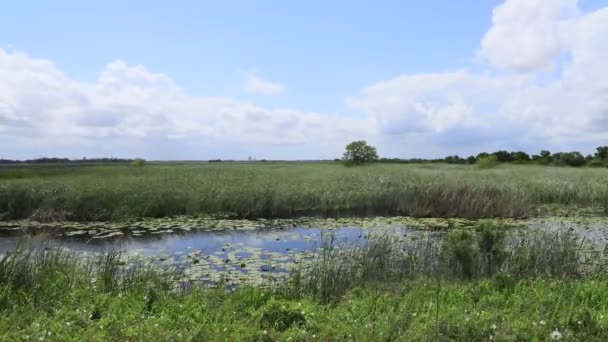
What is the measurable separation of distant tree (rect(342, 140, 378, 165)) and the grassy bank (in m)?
74.1

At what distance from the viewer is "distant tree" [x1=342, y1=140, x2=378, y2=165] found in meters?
83.8

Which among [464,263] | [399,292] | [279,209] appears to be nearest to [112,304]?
[399,292]

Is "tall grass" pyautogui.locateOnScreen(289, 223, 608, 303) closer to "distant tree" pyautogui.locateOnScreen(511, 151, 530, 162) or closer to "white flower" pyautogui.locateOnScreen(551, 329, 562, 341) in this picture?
"white flower" pyautogui.locateOnScreen(551, 329, 562, 341)

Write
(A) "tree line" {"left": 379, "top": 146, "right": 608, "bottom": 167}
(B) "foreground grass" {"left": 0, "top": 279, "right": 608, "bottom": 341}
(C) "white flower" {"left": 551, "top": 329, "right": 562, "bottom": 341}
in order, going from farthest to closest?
(A) "tree line" {"left": 379, "top": 146, "right": 608, "bottom": 167} → (B) "foreground grass" {"left": 0, "top": 279, "right": 608, "bottom": 341} → (C) "white flower" {"left": 551, "top": 329, "right": 562, "bottom": 341}

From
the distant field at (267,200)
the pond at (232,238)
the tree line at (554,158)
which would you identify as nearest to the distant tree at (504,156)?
the tree line at (554,158)

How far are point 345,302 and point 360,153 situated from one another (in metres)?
79.4

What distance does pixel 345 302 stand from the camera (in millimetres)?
6297

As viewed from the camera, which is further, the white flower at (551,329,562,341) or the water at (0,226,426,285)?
the water at (0,226,426,285)

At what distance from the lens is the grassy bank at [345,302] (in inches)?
187

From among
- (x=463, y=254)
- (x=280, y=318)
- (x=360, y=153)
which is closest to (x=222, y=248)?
(x=463, y=254)

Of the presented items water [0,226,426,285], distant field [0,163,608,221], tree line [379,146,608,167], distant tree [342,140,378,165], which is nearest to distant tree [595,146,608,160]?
tree line [379,146,608,167]

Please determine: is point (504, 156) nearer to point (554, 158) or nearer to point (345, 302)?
point (554, 158)

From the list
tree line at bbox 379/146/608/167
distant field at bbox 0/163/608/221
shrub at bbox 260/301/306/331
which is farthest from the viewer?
tree line at bbox 379/146/608/167

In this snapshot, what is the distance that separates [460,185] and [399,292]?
14.5 meters
